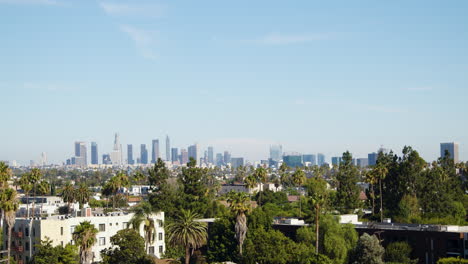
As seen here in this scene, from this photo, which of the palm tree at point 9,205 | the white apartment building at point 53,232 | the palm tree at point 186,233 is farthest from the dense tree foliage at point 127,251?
the palm tree at point 9,205

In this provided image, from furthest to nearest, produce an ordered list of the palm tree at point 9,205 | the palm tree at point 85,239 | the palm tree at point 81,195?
the palm tree at point 81,195 → the palm tree at point 9,205 → the palm tree at point 85,239

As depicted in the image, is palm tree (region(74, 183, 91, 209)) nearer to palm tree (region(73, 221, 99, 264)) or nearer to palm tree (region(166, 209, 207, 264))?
palm tree (region(166, 209, 207, 264))

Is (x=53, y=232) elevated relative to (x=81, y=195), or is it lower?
lower

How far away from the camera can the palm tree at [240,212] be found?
91938 mm

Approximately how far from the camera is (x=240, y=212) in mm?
92688

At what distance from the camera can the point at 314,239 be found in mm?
94062

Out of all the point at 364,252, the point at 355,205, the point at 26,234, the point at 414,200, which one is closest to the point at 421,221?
the point at 414,200

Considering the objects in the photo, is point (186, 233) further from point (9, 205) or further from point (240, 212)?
point (9, 205)

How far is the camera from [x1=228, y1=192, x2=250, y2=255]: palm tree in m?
91.9

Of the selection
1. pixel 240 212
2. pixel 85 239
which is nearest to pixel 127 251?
pixel 85 239

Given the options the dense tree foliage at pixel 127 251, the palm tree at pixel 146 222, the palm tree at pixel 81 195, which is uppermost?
the palm tree at pixel 81 195

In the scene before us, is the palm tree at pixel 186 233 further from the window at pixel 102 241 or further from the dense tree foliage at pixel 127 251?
the window at pixel 102 241

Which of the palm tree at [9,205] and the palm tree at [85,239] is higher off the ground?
the palm tree at [9,205]

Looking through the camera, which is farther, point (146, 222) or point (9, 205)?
point (146, 222)
